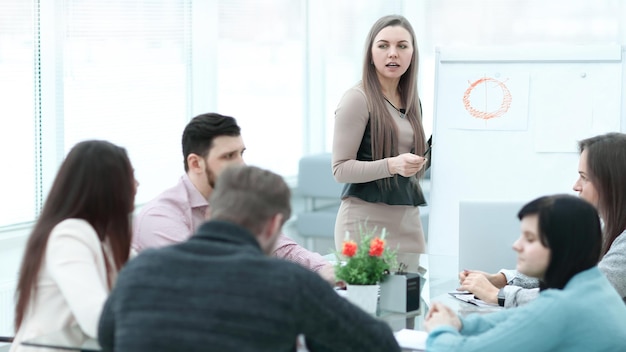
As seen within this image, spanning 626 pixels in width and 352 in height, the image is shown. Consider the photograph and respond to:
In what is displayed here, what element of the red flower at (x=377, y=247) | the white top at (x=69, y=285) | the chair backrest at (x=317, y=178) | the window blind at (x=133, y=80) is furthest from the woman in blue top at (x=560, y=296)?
the chair backrest at (x=317, y=178)

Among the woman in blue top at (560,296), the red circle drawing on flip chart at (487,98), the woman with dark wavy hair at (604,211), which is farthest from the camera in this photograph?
the red circle drawing on flip chart at (487,98)

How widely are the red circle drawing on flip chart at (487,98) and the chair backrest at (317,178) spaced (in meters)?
2.52

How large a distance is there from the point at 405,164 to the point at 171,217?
1077mm

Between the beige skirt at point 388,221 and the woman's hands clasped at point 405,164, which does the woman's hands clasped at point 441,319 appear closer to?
the woman's hands clasped at point 405,164

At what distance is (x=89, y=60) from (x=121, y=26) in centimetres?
32

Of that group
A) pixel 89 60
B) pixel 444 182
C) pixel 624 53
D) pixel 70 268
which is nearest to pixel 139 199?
pixel 89 60

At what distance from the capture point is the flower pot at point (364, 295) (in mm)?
2441

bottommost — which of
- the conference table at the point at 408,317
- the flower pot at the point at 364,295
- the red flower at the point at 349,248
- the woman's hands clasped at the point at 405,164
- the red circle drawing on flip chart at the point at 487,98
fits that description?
the conference table at the point at 408,317

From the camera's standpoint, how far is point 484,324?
2172 millimetres

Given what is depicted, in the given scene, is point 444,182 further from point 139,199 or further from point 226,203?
point 226,203

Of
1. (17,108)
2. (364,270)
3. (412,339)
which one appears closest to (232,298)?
(412,339)

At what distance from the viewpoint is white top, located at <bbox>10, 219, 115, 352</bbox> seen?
2.09 metres

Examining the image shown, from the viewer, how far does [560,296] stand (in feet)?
6.43

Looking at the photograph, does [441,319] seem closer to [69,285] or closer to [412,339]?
[412,339]
